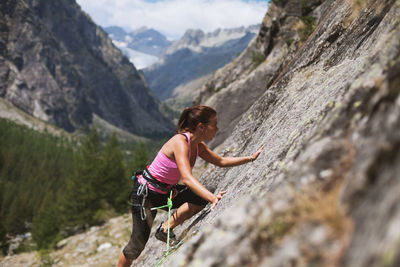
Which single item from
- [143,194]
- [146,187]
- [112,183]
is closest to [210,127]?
[146,187]

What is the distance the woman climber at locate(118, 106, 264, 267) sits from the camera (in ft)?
14.4

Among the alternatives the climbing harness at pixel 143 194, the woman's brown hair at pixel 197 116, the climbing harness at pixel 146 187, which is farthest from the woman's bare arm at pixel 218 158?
the climbing harness at pixel 143 194

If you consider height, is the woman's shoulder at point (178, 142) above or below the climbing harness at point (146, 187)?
above

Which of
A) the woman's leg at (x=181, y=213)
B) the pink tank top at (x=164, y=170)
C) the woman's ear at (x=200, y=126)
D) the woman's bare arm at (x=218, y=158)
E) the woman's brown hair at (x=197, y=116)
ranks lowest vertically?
the woman's leg at (x=181, y=213)

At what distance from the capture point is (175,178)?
16.5ft

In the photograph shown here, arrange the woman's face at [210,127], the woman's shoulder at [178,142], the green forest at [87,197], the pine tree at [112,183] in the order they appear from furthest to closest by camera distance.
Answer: the pine tree at [112,183]
the green forest at [87,197]
the woman's face at [210,127]
the woman's shoulder at [178,142]

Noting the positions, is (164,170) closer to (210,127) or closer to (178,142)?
(178,142)

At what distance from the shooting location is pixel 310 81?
661 cm

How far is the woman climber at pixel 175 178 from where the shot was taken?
440 centimetres

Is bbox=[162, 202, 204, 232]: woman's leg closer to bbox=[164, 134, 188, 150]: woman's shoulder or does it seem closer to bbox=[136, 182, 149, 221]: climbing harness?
bbox=[136, 182, 149, 221]: climbing harness

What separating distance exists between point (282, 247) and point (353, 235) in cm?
47

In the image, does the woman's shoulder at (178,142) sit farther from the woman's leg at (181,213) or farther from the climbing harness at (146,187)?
the woman's leg at (181,213)

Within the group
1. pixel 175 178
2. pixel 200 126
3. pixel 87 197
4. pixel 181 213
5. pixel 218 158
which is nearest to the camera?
pixel 200 126

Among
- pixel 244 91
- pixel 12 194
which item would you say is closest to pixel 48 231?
pixel 244 91
